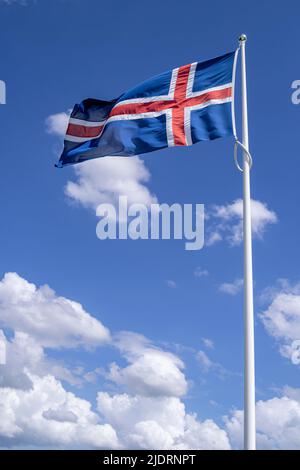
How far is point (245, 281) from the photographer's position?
20062 mm

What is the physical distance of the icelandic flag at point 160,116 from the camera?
75.6 feet

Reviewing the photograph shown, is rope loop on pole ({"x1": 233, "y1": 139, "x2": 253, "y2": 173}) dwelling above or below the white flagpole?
above

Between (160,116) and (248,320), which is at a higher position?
(160,116)

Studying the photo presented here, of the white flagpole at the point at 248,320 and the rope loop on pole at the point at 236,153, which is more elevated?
the rope loop on pole at the point at 236,153

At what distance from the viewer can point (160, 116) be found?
943 inches

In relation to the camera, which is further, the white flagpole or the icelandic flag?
the icelandic flag

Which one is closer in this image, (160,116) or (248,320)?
(248,320)

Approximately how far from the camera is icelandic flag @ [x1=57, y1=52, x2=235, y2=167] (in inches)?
907

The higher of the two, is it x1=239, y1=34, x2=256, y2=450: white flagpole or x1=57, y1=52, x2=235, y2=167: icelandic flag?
x1=57, y1=52, x2=235, y2=167: icelandic flag
